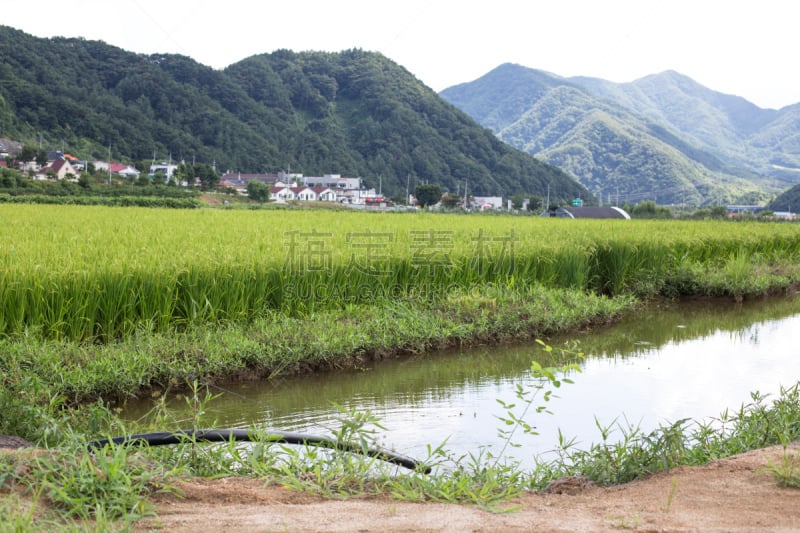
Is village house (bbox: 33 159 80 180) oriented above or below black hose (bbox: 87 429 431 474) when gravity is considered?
above

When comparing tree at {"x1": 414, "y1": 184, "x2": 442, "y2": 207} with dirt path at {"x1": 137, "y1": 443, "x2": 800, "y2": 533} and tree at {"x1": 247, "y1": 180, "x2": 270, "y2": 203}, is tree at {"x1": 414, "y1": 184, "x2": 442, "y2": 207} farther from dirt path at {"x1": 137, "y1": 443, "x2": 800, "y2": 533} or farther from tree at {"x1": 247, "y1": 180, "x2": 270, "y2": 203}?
dirt path at {"x1": 137, "y1": 443, "x2": 800, "y2": 533}

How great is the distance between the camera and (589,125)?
10631 cm

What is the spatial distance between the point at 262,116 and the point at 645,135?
199 ft

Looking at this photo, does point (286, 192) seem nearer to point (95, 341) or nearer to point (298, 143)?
point (298, 143)

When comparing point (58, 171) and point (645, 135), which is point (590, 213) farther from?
point (645, 135)

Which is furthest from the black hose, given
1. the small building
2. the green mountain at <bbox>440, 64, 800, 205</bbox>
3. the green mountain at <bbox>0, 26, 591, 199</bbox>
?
the green mountain at <bbox>440, 64, 800, 205</bbox>

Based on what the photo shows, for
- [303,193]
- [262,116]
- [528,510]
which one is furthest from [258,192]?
[528,510]

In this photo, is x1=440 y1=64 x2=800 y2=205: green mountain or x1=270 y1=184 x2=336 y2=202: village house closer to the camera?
x1=270 y1=184 x2=336 y2=202: village house

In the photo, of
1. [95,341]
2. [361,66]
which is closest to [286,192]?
[361,66]

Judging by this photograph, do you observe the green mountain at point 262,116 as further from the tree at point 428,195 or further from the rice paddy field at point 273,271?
the rice paddy field at point 273,271

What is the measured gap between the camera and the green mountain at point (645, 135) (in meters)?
87.2

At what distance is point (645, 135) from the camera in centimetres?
10175

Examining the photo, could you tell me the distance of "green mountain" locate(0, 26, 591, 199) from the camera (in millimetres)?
56688

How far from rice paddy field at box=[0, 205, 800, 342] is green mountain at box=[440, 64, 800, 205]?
75687mm
